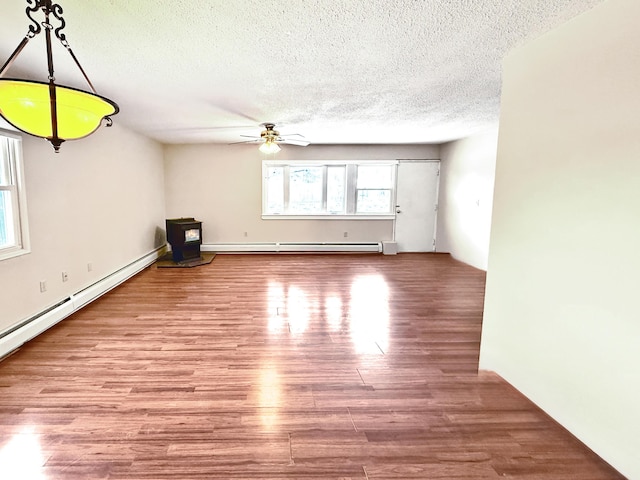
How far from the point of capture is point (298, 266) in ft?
19.4

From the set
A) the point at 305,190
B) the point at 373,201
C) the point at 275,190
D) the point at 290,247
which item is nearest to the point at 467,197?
the point at 373,201

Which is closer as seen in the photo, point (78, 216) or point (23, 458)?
point (23, 458)

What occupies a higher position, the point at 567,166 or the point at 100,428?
the point at 567,166

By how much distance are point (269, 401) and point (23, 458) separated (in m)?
1.28

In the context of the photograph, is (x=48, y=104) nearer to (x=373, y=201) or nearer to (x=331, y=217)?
(x=331, y=217)

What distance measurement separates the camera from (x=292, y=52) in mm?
2238

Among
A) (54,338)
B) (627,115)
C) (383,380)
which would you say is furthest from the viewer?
(54,338)

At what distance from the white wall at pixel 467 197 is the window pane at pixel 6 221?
6175 mm

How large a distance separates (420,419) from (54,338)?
3.28 meters

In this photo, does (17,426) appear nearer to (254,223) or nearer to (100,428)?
(100,428)

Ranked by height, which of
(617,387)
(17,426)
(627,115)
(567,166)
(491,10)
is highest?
(491,10)


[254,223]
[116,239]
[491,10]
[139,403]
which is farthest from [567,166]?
[254,223]

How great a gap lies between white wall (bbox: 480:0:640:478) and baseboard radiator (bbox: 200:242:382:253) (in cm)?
497

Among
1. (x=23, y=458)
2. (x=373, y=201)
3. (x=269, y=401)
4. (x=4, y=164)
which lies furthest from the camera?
(x=373, y=201)
